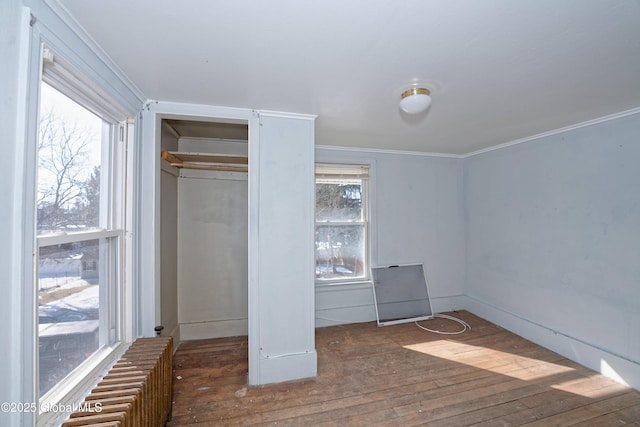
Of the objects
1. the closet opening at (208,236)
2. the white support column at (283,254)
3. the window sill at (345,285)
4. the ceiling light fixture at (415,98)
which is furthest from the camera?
the window sill at (345,285)

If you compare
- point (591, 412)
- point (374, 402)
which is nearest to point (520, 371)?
point (591, 412)

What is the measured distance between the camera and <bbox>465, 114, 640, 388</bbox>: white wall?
216 cm

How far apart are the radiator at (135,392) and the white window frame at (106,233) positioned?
99 mm

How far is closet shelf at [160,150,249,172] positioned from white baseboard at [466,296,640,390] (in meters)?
3.58

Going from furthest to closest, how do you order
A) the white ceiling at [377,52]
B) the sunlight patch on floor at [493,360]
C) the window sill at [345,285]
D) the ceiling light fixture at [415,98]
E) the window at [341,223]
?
the window at [341,223], the window sill at [345,285], the sunlight patch on floor at [493,360], the ceiling light fixture at [415,98], the white ceiling at [377,52]

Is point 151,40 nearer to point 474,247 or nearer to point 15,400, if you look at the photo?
point 15,400

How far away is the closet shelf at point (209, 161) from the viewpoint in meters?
2.38

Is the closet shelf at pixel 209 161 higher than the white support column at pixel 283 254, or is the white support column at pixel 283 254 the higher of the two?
the closet shelf at pixel 209 161

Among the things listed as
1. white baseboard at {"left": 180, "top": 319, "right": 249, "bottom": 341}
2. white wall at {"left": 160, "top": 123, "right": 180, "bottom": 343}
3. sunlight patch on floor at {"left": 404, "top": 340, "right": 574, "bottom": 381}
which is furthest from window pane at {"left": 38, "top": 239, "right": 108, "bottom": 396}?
sunlight patch on floor at {"left": 404, "top": 340, "right": 574, "bottom": 381}

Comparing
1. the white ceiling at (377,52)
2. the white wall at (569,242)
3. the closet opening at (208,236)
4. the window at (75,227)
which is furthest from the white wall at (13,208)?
the white wall at (569,242)

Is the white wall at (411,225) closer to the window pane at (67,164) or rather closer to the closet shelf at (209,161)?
the closet shelf at (209,161)

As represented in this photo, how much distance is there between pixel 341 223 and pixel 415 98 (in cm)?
199

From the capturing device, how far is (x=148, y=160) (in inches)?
75.4

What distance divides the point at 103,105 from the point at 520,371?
3794mm
